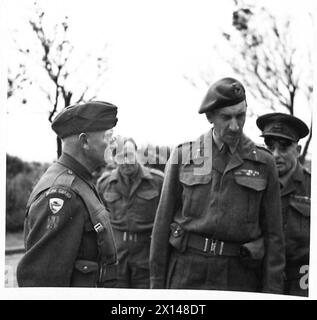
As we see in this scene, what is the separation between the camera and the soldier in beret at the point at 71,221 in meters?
2.88

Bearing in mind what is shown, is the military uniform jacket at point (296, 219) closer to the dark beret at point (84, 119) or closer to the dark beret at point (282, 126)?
the dark beret at point (282, 126)

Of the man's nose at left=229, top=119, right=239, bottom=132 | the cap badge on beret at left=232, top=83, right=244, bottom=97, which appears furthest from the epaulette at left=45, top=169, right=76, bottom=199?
the cap badge on beret at left=232, top=83, right=244, bottom=97

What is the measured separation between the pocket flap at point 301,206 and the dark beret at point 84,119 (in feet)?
4.63

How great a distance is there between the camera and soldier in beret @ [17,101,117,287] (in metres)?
2.88

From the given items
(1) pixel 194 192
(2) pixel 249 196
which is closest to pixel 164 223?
(1) pixel 194 192

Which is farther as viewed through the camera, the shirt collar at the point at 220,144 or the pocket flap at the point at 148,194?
the pocket flap at the point at 148,194

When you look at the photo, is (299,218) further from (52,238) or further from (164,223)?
(52,238)

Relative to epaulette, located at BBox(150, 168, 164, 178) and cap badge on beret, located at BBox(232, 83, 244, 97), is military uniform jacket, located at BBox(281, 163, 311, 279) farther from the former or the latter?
epaulette, located at BBox(150, 168, 164, 178)

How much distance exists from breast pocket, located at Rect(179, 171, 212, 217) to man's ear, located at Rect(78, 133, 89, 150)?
558 millimetres

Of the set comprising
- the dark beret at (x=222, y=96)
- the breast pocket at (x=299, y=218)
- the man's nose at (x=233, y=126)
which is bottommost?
the breast pocket at (x=299, y=218)

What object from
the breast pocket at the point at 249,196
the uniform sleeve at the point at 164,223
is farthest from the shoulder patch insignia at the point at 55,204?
the breast pocket at the point at 249,196

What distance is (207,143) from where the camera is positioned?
3.39m

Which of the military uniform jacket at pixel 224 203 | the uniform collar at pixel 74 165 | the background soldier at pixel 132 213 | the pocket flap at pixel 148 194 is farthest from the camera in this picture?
the pocket flap at pixel 148 194

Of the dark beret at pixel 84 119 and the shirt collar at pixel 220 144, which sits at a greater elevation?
the dark beret at pixel 84 119
